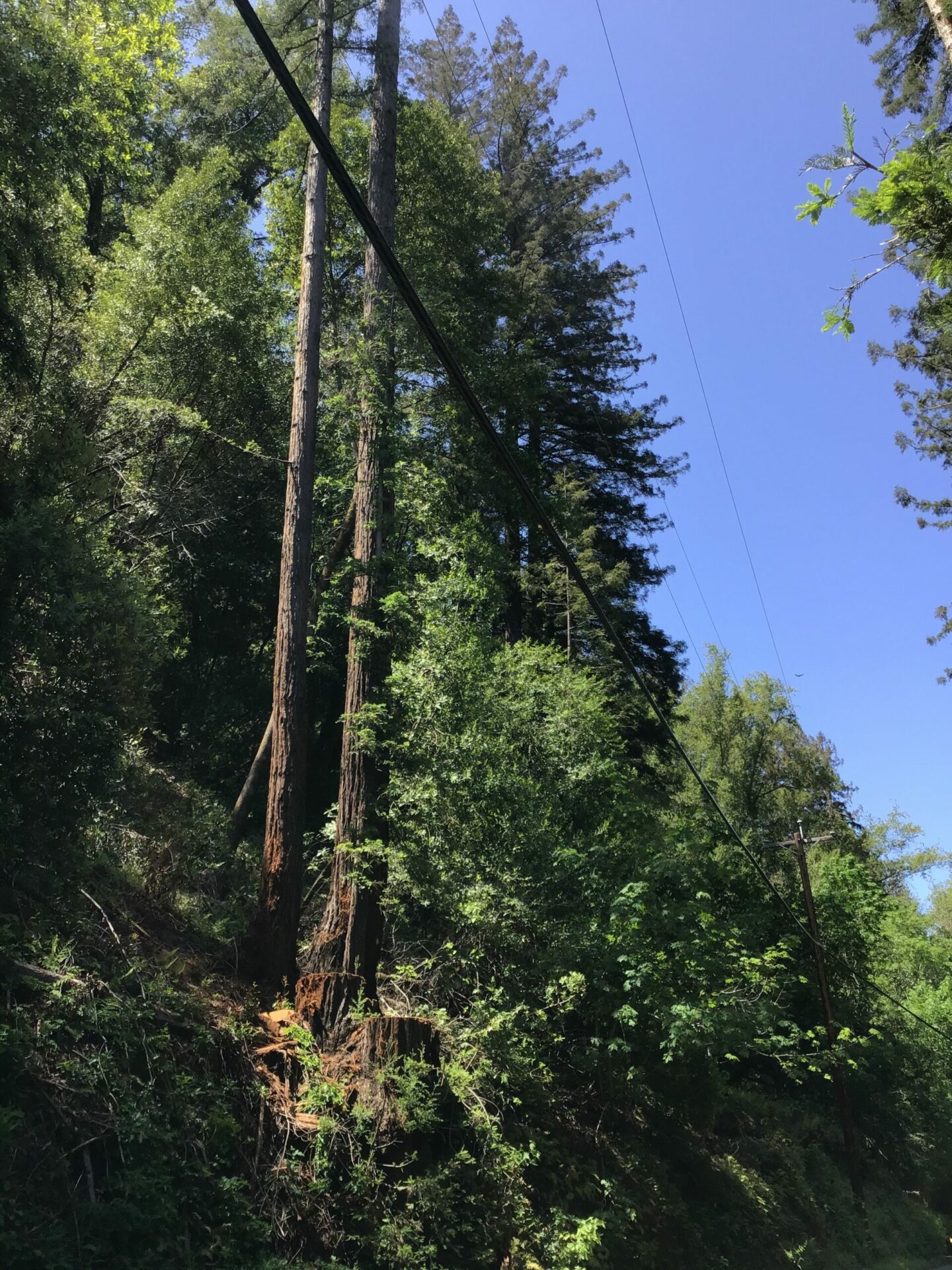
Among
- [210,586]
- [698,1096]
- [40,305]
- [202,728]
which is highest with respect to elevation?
[40,305]

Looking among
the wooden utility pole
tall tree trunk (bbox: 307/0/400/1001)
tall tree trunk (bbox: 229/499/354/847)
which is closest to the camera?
tall tree trunk (bbox: 307/0/400/1001)

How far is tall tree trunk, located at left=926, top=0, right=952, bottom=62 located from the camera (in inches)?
219

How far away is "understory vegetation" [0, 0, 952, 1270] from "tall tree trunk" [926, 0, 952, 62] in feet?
19.9

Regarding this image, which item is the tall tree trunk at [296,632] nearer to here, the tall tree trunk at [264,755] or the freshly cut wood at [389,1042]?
the freshly cut wood at [389,1042]

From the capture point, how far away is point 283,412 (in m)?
15.2

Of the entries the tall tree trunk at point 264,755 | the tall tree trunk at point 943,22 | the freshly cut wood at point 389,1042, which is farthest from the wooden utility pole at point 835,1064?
the tall tree trunk at point 943,22

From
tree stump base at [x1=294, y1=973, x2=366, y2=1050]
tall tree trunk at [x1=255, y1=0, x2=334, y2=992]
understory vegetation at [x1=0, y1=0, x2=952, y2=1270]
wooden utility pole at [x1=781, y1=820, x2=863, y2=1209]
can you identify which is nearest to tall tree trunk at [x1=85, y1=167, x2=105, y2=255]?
understory vegetation at [x1=0, y1=0, x2=952, y2=1270]

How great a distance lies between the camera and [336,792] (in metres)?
15.2

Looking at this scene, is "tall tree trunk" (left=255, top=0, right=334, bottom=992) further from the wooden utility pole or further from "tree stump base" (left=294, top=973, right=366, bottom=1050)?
the wooden utility pole

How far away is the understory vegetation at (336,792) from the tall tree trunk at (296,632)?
436mm

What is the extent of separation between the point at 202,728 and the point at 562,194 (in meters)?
16.8

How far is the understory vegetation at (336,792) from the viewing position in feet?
19.4

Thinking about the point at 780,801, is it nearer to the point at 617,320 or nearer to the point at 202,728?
the point at 617,320

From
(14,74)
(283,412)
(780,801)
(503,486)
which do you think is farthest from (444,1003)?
(780,801)
